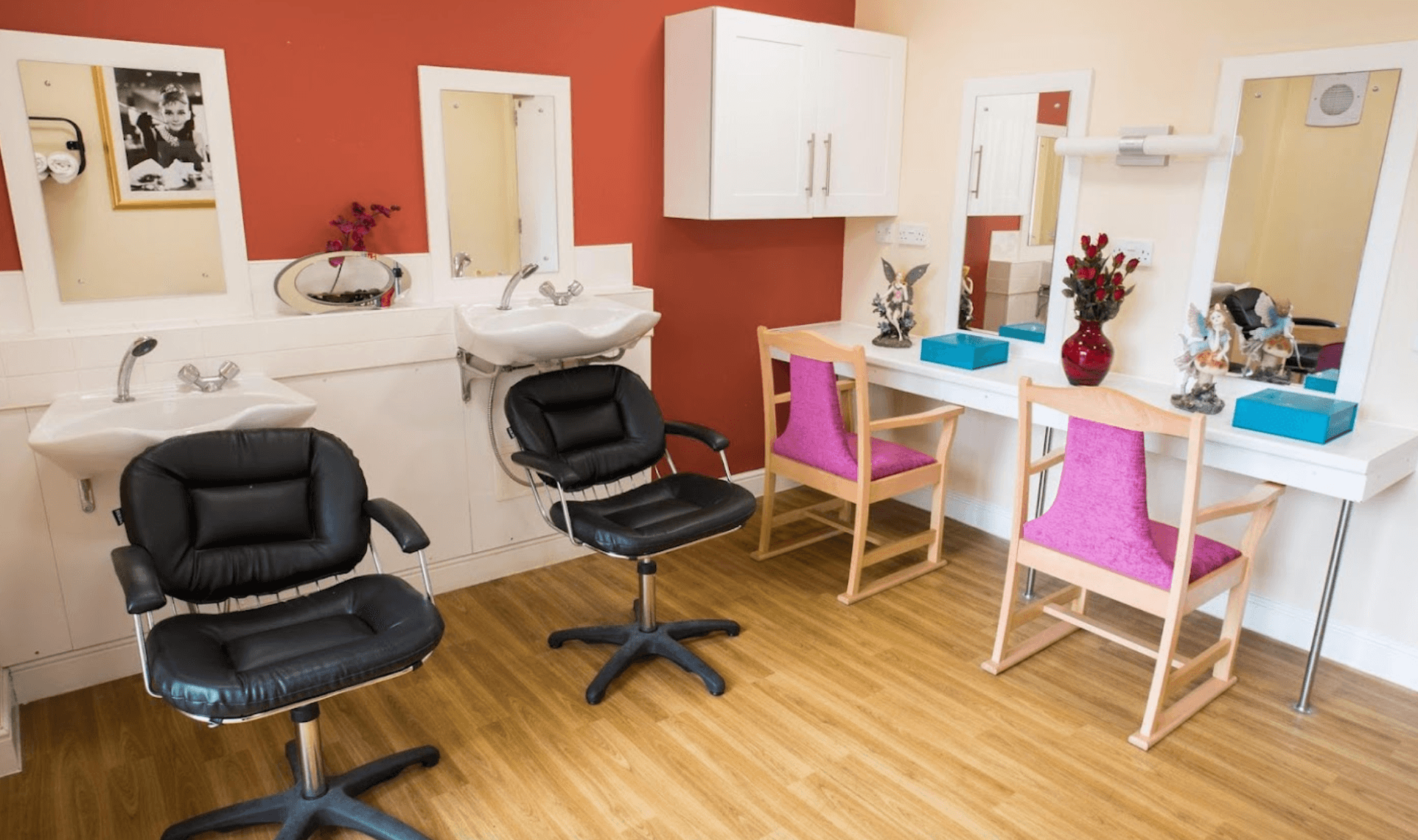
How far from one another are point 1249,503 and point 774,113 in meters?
2.19

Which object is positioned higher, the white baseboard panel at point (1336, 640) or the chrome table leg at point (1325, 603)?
the chrome table leg at point (1325, 603)

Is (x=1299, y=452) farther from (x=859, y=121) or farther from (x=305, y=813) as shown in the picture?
(x=305, y=813)

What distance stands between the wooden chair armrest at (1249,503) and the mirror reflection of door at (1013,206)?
121cm

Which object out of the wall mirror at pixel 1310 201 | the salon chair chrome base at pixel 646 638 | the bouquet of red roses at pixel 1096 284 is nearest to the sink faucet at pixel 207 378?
the salon chair chrome base at pixel 646 638

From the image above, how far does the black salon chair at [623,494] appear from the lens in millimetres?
2746

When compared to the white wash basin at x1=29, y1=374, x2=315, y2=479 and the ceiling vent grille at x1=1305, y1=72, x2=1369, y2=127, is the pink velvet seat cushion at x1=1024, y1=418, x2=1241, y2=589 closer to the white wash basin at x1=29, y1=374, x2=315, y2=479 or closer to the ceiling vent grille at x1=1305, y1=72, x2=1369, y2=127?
the ceiling vent grille at x1=1305, y1=72, x2=1369, y2=127

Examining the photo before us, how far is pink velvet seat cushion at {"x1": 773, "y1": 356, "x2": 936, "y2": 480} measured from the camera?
3316mm

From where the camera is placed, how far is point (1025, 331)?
3793mm

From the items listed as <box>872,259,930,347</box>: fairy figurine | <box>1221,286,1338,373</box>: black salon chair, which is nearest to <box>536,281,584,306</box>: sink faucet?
<box>872,259,930,347</box>: fairy figurine

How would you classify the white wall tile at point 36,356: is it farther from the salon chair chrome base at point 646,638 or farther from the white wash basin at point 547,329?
the salon chair chrome base at point 646,638

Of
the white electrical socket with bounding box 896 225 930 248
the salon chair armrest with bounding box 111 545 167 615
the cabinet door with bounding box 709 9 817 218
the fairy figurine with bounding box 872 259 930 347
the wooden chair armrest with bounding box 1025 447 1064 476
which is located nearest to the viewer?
the salon chair armrest with bounding box 111 545 167 615

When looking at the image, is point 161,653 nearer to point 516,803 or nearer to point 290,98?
point 516,803

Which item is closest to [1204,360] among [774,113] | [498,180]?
[774,113]

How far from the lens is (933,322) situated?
4.19 m
